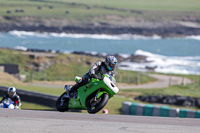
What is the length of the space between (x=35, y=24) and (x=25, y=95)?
174m

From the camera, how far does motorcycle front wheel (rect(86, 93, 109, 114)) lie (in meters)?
11.6

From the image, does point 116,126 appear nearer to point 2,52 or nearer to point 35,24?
point 2,52

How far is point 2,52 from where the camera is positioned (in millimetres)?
60656

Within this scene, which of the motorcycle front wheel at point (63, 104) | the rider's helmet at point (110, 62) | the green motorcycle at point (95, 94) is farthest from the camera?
the motorcycle front wheel at point (63, 104)

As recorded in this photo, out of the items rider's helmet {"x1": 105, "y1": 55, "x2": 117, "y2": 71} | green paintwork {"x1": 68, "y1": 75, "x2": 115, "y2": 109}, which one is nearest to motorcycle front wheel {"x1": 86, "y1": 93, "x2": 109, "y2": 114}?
green paintwork {"x1": 68, "y1": 75, "x2": 115, "y2": 109}

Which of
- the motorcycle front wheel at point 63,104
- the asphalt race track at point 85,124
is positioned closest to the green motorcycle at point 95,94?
the motorcycle front wheel at point 63,104

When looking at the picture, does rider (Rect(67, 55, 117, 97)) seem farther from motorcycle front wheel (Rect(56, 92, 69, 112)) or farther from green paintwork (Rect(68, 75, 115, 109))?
motorcycle front wheel (Rect(56, 92, 69, 112))

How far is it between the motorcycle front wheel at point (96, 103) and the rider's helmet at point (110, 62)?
83 centimetres

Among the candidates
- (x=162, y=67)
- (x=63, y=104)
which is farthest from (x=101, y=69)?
(x=162, y=67)

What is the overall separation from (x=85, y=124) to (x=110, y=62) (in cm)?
406

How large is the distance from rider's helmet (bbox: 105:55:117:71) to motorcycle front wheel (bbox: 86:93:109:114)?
2.73ft

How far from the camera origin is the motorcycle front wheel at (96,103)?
1162 cm

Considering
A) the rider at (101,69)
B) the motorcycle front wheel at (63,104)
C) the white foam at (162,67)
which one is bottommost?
the white foam at (162,67)

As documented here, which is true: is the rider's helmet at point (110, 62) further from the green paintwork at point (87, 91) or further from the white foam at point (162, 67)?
the white foam at point (162, 67)
